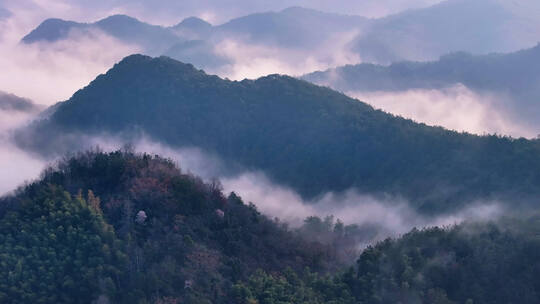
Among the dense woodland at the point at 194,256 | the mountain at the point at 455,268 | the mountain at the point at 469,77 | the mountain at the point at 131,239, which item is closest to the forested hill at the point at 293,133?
the mountain at the point at 455,268

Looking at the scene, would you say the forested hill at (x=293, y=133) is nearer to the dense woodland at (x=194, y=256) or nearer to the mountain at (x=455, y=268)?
the mountain at (x=455, y=268)

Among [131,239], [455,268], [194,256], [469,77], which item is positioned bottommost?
[194,256]

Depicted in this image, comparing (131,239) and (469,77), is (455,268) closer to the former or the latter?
(131,239)

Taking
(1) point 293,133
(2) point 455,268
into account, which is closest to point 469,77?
(1) point 293,133

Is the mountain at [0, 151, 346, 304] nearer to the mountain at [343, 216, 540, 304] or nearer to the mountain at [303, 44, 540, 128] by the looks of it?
the mountain at [343, 216, 540, 304]

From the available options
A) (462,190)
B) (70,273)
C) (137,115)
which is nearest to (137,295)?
(70,273)

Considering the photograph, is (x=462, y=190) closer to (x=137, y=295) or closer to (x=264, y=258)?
(x=264, y=258)

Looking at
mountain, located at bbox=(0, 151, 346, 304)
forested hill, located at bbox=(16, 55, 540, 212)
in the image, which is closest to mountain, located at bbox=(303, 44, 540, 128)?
forested hill, located at bbox=(16, 55, 540, 212)
